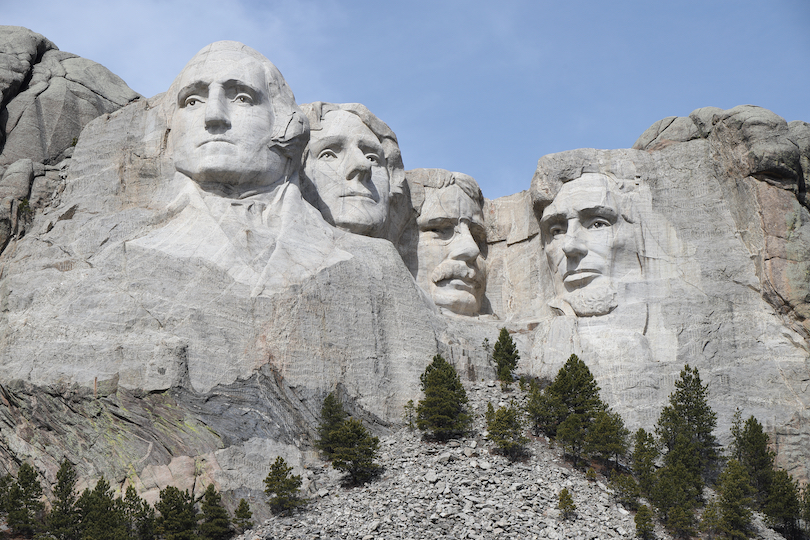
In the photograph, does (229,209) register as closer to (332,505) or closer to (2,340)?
(2,340)

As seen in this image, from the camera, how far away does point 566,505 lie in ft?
68.7

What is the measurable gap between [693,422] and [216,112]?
10238 millimetres

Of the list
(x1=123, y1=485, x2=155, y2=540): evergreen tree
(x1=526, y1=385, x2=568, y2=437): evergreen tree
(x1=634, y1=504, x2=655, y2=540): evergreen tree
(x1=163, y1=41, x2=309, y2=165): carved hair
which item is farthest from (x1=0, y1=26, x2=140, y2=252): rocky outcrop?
(x1=634, y1=504, x2=655, y2=540): evergreen tree

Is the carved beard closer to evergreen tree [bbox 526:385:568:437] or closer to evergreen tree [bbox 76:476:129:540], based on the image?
evergreen tree [bbox 526:385:568:437]

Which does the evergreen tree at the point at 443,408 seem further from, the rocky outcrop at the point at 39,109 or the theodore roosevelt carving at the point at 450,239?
the rocky outcrop at the point at 39,109

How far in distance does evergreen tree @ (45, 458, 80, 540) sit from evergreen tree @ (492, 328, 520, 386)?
8522mm

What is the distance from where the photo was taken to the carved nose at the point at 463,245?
1129 inches

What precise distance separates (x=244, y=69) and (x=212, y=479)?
8436 millimetres

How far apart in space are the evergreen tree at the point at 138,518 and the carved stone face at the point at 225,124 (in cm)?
716

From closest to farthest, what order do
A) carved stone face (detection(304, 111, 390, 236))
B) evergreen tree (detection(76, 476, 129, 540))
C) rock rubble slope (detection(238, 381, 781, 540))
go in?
evergreen tree (detection(76, 476, 129, 540)) < rock rubble slope (detection(238, 381, 781, 540)) < carved stone face (detection(304, 111, 390, 236))

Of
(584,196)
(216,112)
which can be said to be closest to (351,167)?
(216,112)

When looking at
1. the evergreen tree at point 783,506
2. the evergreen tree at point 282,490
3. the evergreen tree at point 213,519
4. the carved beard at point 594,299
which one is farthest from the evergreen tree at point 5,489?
the evergreen tree at point 783,506

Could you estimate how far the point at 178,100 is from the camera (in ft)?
84.9

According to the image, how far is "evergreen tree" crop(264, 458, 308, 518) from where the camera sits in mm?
20625
